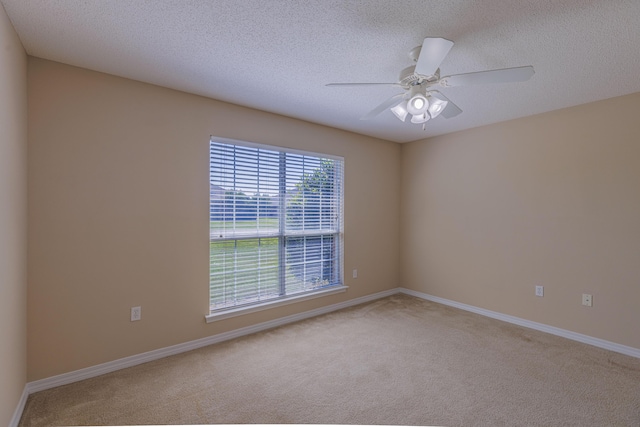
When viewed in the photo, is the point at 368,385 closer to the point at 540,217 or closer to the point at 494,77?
the point at 494,77

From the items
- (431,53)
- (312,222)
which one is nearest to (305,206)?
(312,222)

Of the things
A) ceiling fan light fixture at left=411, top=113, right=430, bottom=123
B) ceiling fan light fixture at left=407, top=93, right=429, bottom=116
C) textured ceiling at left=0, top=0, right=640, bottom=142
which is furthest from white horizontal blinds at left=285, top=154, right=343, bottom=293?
ceiling fan light fixture at left=407, top=93, right=429, bottom=116

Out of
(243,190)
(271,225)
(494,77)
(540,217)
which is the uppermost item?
(494,77)

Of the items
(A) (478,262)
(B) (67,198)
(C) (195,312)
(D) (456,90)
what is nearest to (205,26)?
(B) (67,198)

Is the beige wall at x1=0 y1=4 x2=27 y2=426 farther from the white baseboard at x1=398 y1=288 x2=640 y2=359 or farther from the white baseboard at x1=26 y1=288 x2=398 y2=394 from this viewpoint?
the white baseboard at x1=398 y1=288 x2=640 y2=359

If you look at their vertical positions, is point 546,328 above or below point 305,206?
below

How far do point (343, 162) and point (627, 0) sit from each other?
2879mm

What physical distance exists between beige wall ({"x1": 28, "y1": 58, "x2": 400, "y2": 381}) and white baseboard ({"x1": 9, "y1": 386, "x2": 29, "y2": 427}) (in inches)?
4.3

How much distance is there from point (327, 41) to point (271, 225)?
201cm

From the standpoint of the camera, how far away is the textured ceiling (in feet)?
5.44

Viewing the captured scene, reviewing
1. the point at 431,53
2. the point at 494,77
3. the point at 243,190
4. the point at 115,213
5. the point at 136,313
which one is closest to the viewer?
the point at 431,53

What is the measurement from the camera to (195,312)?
291cm

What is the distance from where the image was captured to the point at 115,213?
249 cm

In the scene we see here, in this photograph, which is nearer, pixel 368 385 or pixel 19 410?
pixel 19 410
